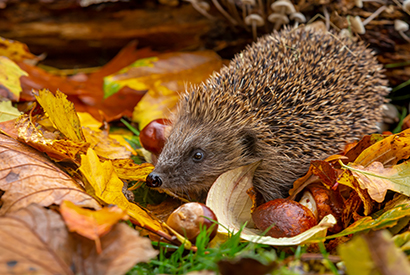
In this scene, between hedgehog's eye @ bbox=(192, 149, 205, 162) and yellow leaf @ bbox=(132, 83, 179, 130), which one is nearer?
hedgehog's eye @ bbox=(192, 149, 205, 162)

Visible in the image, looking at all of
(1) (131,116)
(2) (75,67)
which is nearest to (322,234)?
(1) (131,116)

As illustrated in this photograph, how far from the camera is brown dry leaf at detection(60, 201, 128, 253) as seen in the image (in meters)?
1.41

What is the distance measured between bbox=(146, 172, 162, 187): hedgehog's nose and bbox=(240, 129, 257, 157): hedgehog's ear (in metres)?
0.57

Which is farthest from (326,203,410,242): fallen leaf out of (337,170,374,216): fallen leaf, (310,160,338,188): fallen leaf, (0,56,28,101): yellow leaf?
(0,56,28,101): yellow leaf

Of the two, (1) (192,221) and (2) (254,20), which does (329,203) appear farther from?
(2) (254,20)

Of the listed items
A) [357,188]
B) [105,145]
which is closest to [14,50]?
[105,145]

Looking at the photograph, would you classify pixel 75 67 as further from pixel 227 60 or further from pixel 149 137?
pixel 149 137

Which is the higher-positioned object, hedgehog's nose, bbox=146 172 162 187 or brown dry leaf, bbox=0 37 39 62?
brown dry leaf, bbox=0 37 39 62

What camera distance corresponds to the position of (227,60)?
3.73 metres

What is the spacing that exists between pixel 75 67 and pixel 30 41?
0.52m

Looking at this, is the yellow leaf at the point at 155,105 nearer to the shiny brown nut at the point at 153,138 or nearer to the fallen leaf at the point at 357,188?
the shiny brown nut at the point at 153,138

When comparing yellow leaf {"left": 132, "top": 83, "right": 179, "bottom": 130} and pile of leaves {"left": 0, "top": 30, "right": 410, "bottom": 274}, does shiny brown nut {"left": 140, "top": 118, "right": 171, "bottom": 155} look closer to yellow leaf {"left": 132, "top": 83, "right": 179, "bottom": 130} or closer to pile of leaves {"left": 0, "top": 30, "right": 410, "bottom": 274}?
pile of leaves {"left": 0, "top": 30, "right": 410, "bottom": 274}

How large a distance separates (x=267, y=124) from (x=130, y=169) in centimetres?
86

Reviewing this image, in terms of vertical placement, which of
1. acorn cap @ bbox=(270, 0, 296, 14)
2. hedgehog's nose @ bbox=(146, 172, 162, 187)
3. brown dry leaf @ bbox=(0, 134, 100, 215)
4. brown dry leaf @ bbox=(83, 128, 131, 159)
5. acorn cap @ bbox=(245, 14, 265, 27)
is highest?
acorn cap @ bbox=(270, 0, 296, 14)
